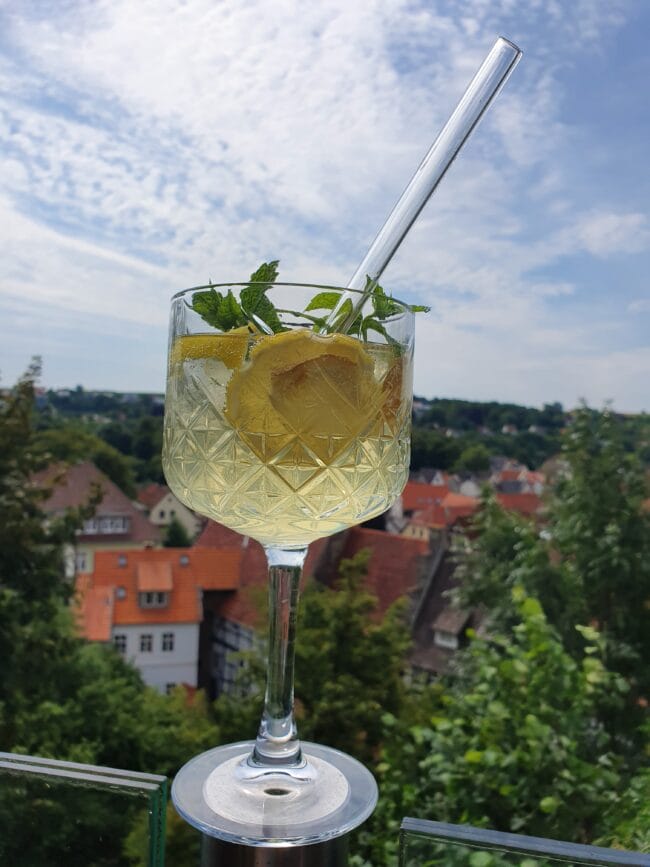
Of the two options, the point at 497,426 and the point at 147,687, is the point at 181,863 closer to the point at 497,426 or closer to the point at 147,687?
the point at 497,426

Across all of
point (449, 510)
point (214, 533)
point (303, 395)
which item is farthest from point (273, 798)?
point (214, 533)

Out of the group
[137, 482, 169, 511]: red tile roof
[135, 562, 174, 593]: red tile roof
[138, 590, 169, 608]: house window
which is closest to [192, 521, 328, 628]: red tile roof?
[135, 562, 174, 593]: red tile roof

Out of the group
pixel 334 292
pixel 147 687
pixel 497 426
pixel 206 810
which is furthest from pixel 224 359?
pixel 147 687

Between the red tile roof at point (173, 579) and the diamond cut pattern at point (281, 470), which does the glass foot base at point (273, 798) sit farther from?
the red tile roof at point (173, 579)

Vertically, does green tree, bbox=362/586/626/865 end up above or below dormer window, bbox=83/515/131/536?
above

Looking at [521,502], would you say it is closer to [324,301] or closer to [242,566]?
[242,566]

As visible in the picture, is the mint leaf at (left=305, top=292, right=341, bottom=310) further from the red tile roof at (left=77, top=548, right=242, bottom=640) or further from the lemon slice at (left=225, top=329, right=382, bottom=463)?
the red tile roof at (left=77, top=548, right=242, bottom=640)

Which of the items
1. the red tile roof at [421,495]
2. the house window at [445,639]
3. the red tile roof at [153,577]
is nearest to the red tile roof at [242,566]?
the red tile roof at [153,577]
